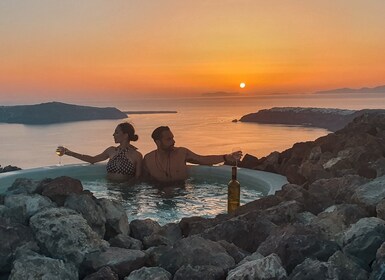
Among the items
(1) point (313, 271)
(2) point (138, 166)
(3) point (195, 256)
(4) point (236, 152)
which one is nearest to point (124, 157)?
(2) point (138, 166)

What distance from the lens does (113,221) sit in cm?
294

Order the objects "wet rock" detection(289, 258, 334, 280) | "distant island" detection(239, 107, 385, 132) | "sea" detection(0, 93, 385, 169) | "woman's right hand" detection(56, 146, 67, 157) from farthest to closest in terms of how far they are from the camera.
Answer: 1. "distant island" detection(239, 107, 385, 132)
2. "sea" detection(0, 93, 385, 169)
3. "woman's right hand" detection(56, 146, 67, 157)
4. "wet rock" detection(289, 258, 334, 280)

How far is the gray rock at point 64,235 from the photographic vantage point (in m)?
2.39

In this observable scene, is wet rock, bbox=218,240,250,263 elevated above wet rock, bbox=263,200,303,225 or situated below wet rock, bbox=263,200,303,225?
below

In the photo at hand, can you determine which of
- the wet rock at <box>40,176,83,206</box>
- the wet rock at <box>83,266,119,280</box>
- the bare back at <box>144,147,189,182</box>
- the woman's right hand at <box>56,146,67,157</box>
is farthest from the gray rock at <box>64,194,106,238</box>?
the woman's right hand at <box>56,146,67,157</box>

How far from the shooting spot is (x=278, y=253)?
7.27 feet

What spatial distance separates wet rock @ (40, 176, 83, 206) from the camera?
9.87ft

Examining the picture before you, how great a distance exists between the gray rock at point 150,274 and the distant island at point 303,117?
157 feet

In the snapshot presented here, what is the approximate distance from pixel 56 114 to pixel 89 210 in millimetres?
57427

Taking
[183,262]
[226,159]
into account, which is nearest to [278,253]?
[183,262]

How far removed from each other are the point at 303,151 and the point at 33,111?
58.8m

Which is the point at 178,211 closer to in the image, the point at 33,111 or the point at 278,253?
the point at 278,253

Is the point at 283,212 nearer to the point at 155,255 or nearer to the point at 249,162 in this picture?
the point at 155,255

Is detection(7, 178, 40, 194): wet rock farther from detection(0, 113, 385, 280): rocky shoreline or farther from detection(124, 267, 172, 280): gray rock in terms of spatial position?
detection(124, 267, 172, 280): gray rock
